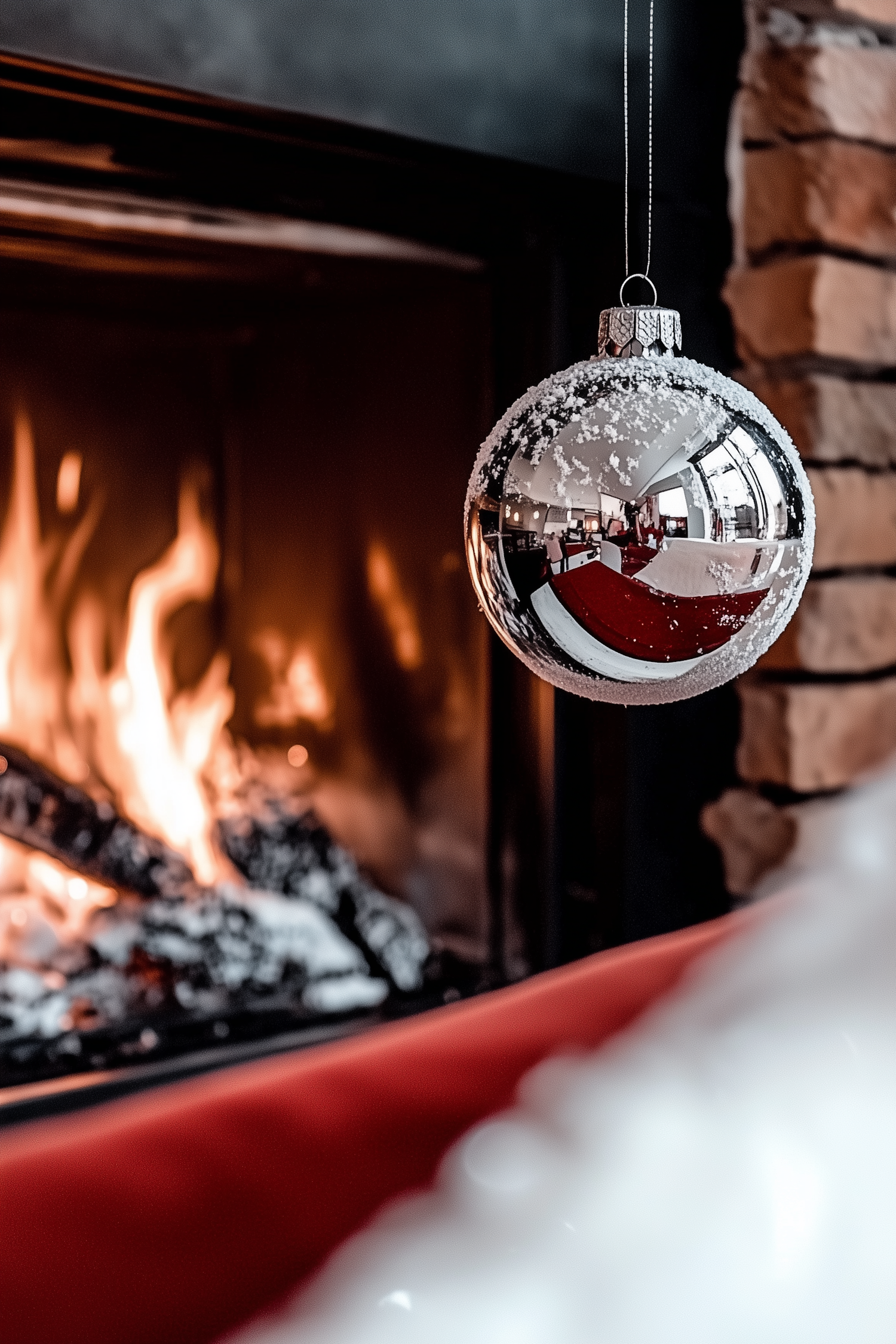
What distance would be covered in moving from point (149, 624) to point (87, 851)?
0.32 m

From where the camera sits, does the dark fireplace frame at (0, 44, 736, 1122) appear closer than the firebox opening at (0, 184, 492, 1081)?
Yes

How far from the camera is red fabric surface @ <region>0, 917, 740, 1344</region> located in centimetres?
21

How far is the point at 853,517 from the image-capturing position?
3.94ft

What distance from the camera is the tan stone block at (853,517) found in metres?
1.18

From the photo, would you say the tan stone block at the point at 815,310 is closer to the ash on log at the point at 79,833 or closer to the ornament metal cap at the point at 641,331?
the ornament metal cap at the point at 641,331

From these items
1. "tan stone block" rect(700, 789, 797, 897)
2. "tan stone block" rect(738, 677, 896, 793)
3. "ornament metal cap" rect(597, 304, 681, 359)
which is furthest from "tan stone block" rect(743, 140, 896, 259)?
"ornament metal cap" rect(597, 304, 681, 359)

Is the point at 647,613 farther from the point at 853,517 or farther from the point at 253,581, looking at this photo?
the point at 253,581

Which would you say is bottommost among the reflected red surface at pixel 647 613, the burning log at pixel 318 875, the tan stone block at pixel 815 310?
the burning log at pixel 318 875

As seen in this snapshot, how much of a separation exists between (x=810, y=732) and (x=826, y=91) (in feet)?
1.92

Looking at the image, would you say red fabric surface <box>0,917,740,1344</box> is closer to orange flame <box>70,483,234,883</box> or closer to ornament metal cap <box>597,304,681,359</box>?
ornament metal cap <box>597,304,681,359</box>

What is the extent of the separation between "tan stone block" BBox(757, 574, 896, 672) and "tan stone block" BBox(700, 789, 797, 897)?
0.14m

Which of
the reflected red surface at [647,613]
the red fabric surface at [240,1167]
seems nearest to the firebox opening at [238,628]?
the reflected red surface at [647,613]

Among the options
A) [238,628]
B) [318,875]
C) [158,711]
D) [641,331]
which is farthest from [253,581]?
[641,331]

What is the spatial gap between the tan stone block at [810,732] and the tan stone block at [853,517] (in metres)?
0.12
